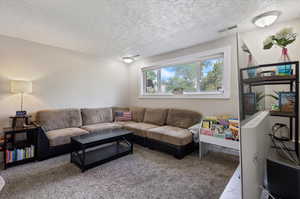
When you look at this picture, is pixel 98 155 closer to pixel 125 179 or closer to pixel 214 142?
pixel 125 179

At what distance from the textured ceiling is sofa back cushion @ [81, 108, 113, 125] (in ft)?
5.53

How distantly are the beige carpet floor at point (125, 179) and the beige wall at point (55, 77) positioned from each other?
1.37 m

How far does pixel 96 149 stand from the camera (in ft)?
9.66

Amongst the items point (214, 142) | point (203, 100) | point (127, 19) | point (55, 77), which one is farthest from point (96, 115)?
point (214, 142)

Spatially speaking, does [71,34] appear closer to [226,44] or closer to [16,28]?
[16,28]

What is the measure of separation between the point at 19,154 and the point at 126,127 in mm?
2030

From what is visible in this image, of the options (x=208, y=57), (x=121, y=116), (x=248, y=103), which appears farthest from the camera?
(x=121, y=116)

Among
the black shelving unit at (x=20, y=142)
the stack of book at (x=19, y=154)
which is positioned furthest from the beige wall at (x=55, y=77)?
the stack of book at (x=19, y=154)

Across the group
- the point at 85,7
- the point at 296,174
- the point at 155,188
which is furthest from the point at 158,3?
the point at 155,188

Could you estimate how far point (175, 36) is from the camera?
279 cm

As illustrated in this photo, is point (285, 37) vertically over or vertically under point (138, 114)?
over

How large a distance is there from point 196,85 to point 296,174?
2721mm

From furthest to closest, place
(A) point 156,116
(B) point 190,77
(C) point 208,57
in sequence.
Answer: (A) point 156,116, (B) point 190,77, (C) point 208,57

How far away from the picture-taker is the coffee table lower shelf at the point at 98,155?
227cm
